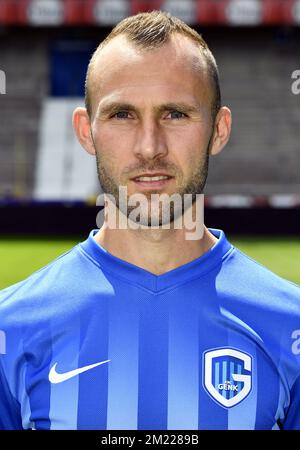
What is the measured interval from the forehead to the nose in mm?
60

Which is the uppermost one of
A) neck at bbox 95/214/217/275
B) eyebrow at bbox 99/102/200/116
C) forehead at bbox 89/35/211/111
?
forehead at bbox 89/35/211/111

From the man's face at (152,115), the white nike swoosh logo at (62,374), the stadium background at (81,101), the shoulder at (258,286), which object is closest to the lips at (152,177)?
the man's face at (152,115)

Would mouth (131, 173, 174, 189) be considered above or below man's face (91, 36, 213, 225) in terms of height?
below

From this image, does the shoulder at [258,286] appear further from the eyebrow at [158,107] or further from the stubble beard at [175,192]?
the eyebrow at [158,107]

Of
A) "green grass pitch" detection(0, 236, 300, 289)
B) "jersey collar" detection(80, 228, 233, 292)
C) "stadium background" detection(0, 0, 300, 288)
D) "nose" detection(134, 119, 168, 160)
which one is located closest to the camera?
"nose" detection(134, 119, 168, 160)

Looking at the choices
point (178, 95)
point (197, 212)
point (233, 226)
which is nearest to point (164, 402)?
point (197, 212)

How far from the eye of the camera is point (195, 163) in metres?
1.62

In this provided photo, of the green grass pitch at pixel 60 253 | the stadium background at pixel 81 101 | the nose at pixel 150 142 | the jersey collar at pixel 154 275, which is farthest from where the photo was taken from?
the stadium background at pixel 81 101

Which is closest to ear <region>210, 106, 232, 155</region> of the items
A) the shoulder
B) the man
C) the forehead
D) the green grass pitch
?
the man

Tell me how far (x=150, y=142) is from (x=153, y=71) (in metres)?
0.15

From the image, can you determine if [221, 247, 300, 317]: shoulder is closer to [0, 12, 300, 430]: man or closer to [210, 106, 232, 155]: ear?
[0, 12, 300, 430]: man

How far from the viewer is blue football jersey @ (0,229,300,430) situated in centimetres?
164

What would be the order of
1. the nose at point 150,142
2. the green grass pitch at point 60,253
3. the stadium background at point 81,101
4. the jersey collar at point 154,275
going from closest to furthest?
the nose at point 150,142
the jersey collar at point 154,275
the green grass pitch at point 60,253
the stadium background at point 81,101

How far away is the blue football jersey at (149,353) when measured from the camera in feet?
5.37
